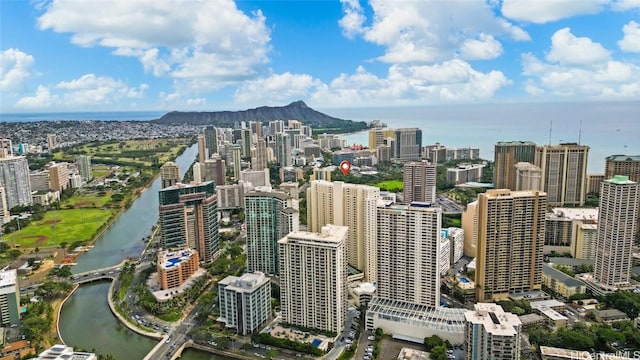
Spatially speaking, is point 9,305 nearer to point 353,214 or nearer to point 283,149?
point 353,214

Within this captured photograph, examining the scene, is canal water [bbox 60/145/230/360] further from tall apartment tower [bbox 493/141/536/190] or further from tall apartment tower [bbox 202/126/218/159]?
tall apartment tower [bbox 202/126/218/159]

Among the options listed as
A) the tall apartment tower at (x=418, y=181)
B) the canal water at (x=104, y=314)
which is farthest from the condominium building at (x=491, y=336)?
the tall apartment tower at (x=418, y=181)

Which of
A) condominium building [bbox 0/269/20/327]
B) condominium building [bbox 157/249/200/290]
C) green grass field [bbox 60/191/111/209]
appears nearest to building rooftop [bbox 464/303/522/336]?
condominium building [bbox 157/249/200/290]

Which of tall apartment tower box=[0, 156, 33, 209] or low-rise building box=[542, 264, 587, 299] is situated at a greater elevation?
tall apartment tower box=[0, 156, 33, 209]

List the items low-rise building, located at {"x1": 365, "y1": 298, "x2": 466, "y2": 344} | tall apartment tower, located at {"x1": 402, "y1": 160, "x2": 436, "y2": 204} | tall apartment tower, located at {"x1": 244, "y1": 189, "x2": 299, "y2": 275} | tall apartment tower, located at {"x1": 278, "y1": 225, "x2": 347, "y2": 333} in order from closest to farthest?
low-rise building, located at {"x1": 365, "y1": 298, "x2": 466, "y2": 344} < tall apartment tower, located at {"x1": 278, "y1": 225, "x2": 347, "y2": 333} < tall apartment tower, located at {"x1": 244, "y1": 189, "x2": 299, "y2": 275} < tall apartment tower, located at {"x1": 402, "y1": 160, "x2": 436, "y2": 204}

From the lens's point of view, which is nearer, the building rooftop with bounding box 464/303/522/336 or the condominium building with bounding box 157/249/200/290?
the building rooftop with bounding box 464/303/522/336

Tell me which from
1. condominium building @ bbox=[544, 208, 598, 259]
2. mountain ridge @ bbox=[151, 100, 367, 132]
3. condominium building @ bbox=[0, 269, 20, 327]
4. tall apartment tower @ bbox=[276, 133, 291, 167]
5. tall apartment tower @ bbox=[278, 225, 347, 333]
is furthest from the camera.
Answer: mountain ridge @ bbox=[151, 100, 367, 132]

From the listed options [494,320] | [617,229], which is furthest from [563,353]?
[617,229]

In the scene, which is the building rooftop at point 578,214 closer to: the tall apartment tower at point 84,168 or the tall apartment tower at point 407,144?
the tall apartment tower at point 407,144

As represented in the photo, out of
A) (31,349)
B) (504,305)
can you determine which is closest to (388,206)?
(504,305)
